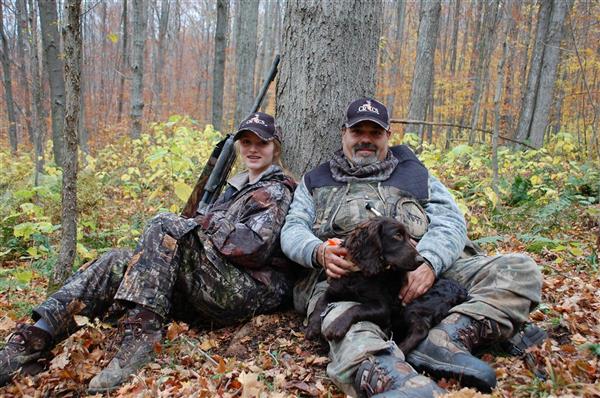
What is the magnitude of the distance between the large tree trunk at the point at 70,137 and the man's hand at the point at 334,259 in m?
2.33

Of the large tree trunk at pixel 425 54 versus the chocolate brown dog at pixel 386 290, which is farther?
the large tree trunk at pixel 425 54

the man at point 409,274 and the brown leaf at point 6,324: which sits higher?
the man at point 409,274

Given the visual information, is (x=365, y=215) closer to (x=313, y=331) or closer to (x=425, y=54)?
(x=313, y=331)

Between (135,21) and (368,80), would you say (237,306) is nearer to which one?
(368,80)

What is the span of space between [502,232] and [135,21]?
36.1 ft

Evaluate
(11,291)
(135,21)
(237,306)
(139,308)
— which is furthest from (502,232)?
(135,21)

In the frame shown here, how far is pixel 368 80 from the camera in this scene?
432cm

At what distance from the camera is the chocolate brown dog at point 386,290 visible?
2844 mm

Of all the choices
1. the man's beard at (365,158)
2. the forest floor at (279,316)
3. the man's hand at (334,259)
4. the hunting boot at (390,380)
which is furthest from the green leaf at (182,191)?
the hunting boot at (390,380)

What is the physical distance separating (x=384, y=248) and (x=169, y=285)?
1.53 metres

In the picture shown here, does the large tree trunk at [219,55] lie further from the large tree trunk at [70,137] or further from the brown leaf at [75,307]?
the brown leaf at [75,307]

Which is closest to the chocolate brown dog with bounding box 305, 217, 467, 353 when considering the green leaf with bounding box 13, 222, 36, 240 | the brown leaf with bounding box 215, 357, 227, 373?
the brown leaf with bounding box 215, 357, 227, 373

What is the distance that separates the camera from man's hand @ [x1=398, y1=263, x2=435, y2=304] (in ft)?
9.86

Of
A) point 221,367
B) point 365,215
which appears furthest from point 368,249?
point 221,367
